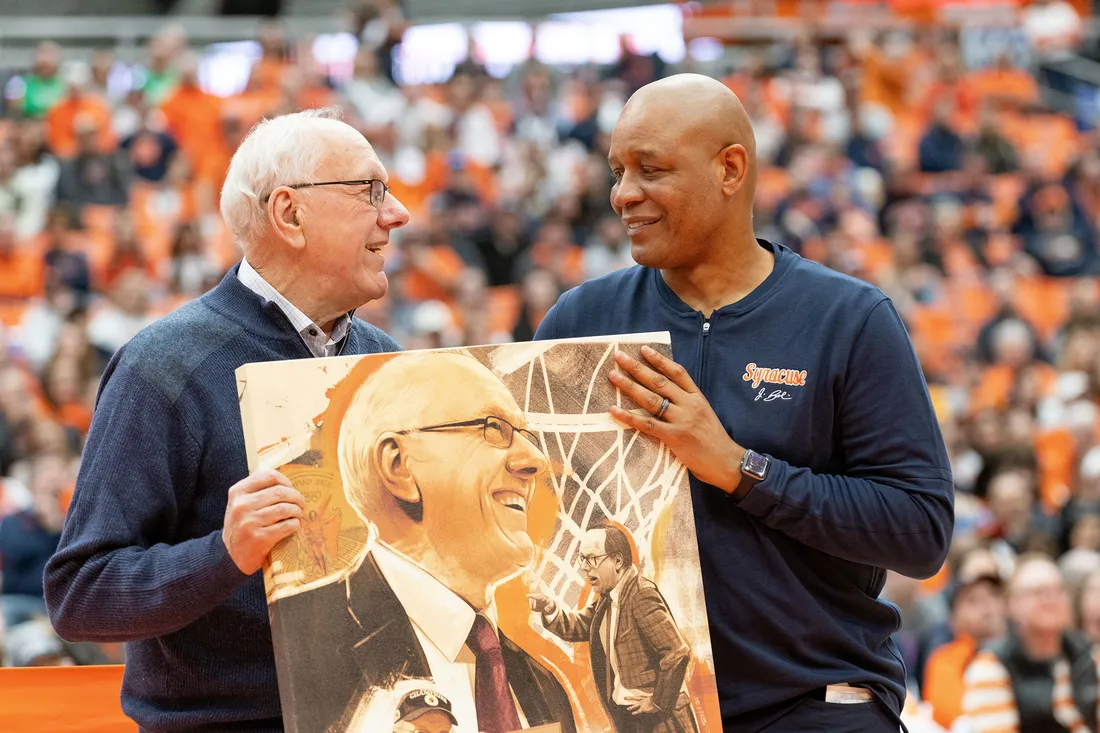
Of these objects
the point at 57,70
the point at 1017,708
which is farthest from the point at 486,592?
the point at 57,70

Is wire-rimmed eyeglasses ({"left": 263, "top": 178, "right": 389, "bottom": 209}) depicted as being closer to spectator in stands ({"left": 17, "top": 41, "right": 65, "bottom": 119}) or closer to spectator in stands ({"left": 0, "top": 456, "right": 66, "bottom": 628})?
spectator in stands ({"left": 0, "top": 456, "right": 66, "bottom": 628})

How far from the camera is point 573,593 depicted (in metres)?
2.27

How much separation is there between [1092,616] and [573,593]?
167 inches

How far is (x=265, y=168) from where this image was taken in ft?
8.33

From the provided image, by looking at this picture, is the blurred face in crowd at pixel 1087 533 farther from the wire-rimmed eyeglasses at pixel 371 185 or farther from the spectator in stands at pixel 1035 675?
the wire-rimmed eyeglasses at pixel 371 185

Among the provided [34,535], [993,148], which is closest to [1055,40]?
[993,148]

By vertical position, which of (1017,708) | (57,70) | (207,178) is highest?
(57,70)

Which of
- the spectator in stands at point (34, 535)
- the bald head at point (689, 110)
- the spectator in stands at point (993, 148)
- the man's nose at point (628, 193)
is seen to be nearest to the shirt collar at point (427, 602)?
the man's nose at point (628, 193)

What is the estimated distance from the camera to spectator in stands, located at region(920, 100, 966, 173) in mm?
12539

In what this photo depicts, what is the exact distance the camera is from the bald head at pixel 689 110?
2.47 metres

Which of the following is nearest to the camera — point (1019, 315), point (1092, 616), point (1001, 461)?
point (1092, 616)

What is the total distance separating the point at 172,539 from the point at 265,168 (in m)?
0.71

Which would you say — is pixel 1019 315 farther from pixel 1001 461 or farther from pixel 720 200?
pixel 720 200

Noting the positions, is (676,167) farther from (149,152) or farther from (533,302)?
(149,152)
